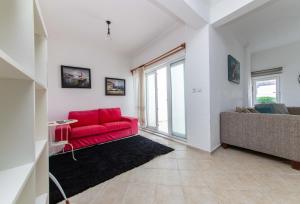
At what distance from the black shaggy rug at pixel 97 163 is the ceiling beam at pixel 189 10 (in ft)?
8.06

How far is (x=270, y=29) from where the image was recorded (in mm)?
3328

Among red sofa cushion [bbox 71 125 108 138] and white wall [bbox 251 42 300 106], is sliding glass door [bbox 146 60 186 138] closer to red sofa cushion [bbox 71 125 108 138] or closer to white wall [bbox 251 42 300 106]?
red sofa cushion [bbox 71 125 108 138]

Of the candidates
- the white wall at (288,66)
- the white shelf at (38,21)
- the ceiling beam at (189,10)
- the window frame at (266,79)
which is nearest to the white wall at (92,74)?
the ceiling beam at (189,10)

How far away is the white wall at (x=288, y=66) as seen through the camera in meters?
4.05

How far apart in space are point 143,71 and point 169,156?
114 inches

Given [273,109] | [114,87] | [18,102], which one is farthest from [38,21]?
[273,109]

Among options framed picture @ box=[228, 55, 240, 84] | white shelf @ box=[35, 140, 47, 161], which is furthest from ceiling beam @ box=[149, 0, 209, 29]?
white shelf @ box=[35, 140, 47, 161]

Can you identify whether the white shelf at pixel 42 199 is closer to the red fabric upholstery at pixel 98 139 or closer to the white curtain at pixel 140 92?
the red fabric upholstery at pixel 98 139

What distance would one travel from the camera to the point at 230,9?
2.14 meters

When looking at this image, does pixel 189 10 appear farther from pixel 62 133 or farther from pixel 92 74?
pixel 62 133

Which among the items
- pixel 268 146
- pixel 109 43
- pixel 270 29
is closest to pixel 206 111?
pixel 268 146

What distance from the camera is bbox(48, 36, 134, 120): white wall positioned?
3.31m

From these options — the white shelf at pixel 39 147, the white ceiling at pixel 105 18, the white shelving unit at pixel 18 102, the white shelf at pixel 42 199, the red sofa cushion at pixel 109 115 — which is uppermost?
the white ceiling at pixel 105 18

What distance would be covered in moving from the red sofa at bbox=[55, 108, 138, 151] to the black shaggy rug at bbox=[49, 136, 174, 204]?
0.20 metres
